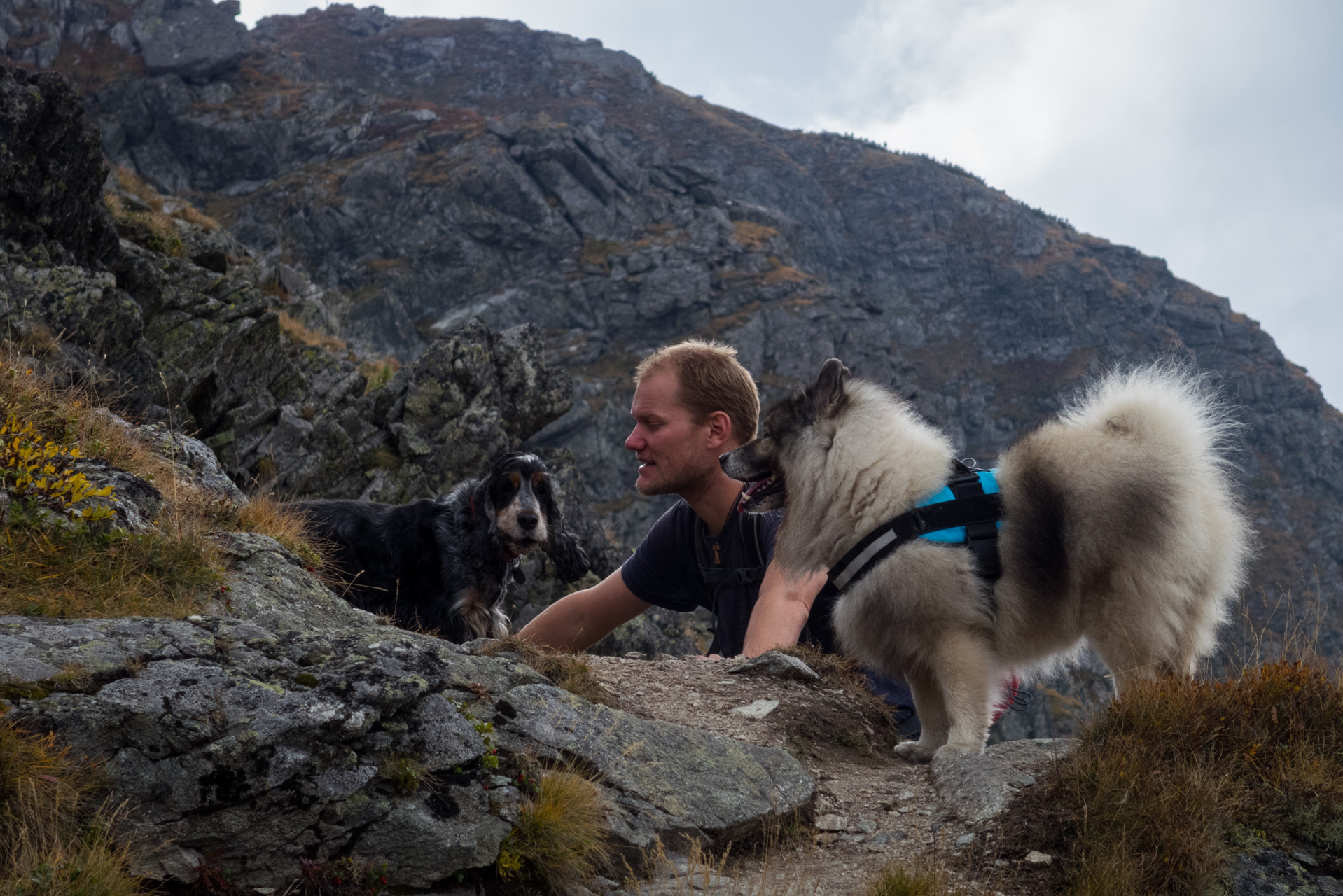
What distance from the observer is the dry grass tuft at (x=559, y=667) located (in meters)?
4.34

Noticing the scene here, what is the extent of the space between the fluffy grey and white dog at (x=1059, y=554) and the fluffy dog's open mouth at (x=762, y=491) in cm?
41

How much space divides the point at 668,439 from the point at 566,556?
3.16 metres

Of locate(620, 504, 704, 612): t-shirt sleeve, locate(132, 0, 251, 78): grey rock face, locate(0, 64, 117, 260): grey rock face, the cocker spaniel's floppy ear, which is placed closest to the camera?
locate(620, 504, 704, 612): t-shirt sleeve

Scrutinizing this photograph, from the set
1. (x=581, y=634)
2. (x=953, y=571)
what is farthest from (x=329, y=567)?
(x=953, y=571)

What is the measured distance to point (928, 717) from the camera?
4.65 metres

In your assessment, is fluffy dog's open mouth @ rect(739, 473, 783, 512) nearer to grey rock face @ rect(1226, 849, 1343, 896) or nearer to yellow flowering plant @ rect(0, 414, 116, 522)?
grey rock face @ rect(1226, 849, 1343, 896)

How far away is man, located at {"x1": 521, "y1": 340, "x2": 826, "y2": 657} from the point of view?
6.04 m

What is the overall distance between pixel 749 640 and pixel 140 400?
983 cm

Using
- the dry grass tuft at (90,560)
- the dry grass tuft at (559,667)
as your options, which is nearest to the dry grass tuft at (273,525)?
the dry grass tuft at (90,560)

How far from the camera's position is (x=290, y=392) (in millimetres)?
15781

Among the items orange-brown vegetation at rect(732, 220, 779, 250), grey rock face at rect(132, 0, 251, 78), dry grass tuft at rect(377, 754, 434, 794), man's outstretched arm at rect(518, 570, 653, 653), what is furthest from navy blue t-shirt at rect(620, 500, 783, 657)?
grey rock face at rect(132, 0, 251, 78)

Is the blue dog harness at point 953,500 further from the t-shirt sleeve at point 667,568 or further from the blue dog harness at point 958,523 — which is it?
the t-shirt sleeve at point 667,568

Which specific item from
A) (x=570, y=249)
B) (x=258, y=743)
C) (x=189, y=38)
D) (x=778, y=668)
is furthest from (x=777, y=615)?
(x=189, y=38)

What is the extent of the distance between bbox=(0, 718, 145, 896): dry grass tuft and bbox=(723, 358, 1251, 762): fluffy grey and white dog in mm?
3421
